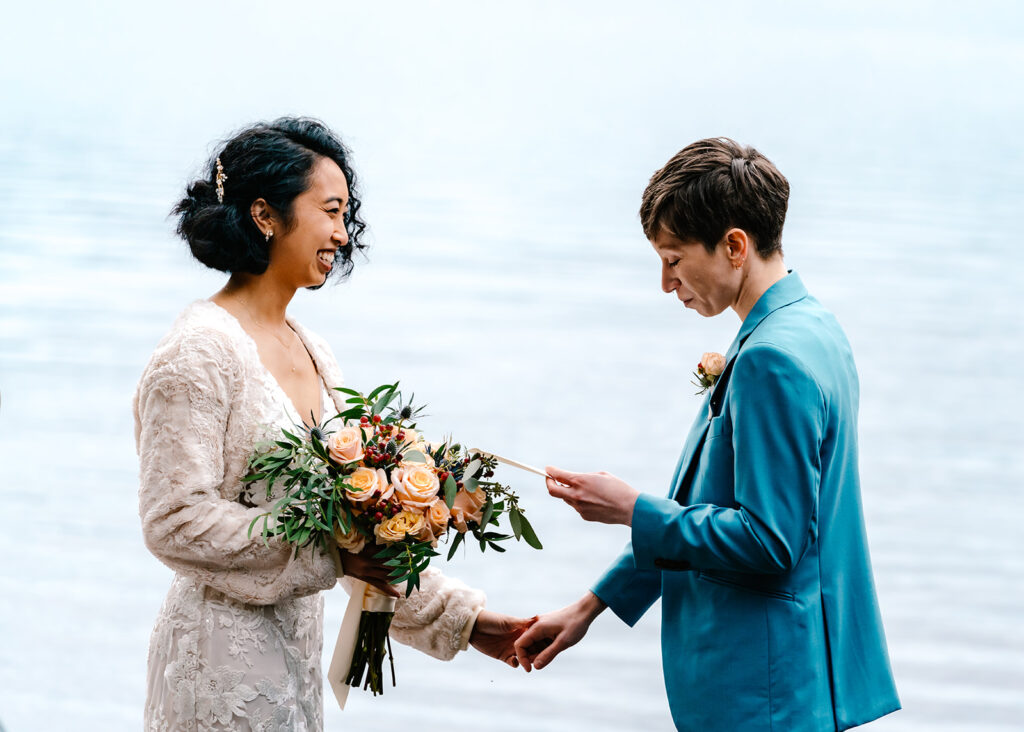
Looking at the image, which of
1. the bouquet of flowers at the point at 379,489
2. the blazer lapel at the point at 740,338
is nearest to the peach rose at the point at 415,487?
the bouquet of flowers at the point at 379,489

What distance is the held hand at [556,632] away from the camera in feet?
8.27

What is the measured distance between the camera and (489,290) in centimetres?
955

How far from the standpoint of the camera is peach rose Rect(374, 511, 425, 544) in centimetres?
212

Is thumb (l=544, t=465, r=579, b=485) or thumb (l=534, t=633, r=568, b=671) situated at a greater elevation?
thumb (l=544, t=465, r=579, b=485)

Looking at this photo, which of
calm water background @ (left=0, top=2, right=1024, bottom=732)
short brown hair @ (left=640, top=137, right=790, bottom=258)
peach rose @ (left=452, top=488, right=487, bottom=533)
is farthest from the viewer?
calm water background @ (left=0, top=2, right=1024, bottom=732)

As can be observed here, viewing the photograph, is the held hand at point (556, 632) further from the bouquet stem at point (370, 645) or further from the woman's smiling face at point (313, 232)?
the woman's smiling face at point (313, 232)

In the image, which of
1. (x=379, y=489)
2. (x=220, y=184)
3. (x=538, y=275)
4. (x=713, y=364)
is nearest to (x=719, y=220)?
(x=713, y=364)

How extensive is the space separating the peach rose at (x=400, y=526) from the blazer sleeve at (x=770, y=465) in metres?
0.50

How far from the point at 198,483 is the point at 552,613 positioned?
0.83 metres

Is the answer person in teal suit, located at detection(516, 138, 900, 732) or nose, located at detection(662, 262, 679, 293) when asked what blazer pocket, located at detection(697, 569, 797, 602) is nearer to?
person in teal suit, located at detection(516, 138, 900, 732)

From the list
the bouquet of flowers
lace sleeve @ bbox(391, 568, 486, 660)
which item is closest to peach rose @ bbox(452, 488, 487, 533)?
the bouquet of flowers

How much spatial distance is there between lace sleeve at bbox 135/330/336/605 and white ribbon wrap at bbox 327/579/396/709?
22 cm

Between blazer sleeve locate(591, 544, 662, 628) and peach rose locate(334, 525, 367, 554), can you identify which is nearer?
peach rose locate(334, 525, 367, 554)

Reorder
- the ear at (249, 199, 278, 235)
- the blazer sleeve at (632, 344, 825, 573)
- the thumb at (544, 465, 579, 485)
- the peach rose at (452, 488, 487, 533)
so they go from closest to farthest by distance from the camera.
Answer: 1. the blazer sleeve at (632, 344, 825, 573)
2. the thumb at (544, 465, 579, 485)
3. the peach rose at (452, 488, 487, 533)
4. the ear at (249, 199, 278, 235)
